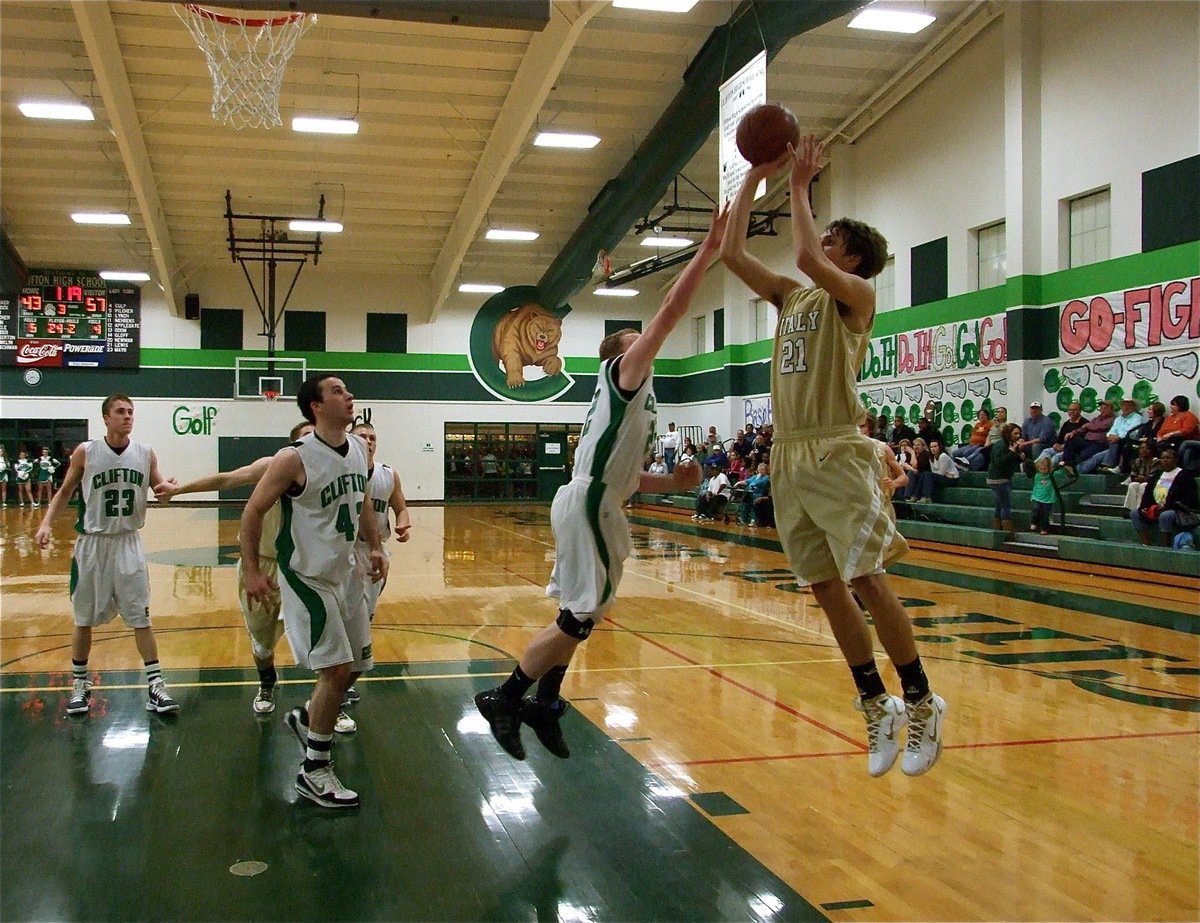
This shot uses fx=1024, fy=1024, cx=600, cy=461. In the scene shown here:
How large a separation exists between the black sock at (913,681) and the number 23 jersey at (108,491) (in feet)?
12.4

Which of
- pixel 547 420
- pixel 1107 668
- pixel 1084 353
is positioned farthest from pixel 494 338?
pixel 1107 668

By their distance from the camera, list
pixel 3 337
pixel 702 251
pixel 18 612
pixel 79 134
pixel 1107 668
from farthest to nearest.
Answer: pixel 3 337, pixel 79 134, pixel 18 612, pixel 1107 668, pixel 702 251

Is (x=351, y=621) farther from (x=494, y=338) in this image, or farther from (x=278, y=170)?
(x=494, y=338)

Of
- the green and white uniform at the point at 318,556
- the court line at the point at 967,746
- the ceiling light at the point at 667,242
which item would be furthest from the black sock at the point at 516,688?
the ceiling light at the point at 667,242

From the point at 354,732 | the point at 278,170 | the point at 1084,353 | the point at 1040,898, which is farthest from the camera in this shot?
the point at 278,170

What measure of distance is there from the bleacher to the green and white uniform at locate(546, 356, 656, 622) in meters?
7.85

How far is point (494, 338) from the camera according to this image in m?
25.1

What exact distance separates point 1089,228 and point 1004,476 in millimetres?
3774

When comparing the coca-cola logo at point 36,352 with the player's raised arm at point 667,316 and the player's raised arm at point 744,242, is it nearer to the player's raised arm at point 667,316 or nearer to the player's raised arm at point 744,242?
the player's raised arm at point 667,316

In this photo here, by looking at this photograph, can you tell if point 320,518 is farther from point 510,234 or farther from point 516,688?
point 510,234

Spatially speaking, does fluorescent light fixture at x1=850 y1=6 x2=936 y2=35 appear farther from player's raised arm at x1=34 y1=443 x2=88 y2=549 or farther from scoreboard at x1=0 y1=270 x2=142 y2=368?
scoreboard at x1=0 y1=270 x2=142 y2=368

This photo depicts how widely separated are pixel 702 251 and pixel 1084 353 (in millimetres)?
11404

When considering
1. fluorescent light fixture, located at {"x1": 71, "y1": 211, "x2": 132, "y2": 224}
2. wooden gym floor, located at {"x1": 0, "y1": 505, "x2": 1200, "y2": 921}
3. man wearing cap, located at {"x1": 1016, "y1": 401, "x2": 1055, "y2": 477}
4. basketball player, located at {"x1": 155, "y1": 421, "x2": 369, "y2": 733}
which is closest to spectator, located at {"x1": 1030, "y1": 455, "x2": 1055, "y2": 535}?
man wearing cap, located at {"x1": 1016, "y1": 401, "x2": 1055, "y2": 477}

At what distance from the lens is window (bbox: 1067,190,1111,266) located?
42.5 feet
